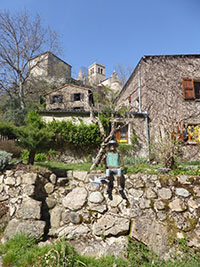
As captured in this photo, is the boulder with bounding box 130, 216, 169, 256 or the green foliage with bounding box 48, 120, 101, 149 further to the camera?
the green foliage with bounding box 48, 120, 101, 149

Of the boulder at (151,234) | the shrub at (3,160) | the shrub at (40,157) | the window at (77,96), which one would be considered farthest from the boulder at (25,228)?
the window at (77,96)

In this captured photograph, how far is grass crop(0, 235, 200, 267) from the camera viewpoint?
3.05 meters

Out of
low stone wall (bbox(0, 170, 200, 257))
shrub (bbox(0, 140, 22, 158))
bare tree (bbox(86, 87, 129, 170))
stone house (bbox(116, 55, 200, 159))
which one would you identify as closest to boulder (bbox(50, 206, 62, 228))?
low stone wall (bbox(0, 170, 200, 257))

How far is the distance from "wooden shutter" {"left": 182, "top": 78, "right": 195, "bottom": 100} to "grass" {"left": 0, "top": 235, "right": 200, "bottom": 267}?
1004 centimetres

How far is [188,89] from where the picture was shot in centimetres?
1127

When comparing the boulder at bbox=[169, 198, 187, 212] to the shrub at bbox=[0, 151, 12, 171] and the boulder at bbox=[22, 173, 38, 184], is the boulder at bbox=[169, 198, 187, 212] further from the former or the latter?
the shrub at bbox=[0, 151, 12, 171]

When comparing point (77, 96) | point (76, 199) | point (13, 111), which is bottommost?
point (76, 199)

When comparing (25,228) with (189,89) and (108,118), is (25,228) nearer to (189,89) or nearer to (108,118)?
(108,118)

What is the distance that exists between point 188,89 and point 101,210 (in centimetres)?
1074

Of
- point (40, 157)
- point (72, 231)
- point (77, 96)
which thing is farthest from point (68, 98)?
point (72, 231)

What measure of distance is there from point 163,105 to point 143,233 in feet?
30.5

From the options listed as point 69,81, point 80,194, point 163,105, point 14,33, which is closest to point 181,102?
point 163,105

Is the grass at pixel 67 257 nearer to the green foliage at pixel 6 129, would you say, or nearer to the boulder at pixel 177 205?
the boulder at pixel 177 205

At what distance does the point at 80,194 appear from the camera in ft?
16.1
